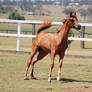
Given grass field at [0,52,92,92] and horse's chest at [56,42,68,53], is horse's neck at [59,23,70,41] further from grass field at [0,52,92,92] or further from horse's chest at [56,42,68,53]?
grass field at [0,52,92,92]

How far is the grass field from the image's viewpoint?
9.46 metres

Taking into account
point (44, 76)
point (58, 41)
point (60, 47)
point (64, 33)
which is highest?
point (64, 33)

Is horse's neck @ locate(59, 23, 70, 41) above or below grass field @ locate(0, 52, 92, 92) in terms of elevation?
above

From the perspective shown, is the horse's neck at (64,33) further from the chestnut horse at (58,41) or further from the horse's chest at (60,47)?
the horse's chest at (60,47)

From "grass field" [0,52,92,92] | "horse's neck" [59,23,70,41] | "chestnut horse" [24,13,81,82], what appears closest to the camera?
"grass field" [0,52,92,92]

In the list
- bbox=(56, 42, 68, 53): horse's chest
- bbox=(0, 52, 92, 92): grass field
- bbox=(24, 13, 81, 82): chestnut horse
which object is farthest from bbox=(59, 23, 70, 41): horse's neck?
bbox=(0, 52, 92, 92): grass field

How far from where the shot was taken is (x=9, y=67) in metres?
13.2

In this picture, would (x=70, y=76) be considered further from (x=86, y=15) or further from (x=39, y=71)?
(x=86, y=15)

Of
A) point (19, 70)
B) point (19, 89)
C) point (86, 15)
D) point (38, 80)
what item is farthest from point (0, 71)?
point (86, 15)

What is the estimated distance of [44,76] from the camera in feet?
37.6

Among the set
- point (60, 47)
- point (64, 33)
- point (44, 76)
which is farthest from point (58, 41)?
point (44, 76)

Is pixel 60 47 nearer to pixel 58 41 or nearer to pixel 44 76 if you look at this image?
pixel 58 41

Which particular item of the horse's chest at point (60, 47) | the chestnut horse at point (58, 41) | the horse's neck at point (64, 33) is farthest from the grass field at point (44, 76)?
the horse's neck at point (64, 33)

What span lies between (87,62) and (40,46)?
15.2 feet
